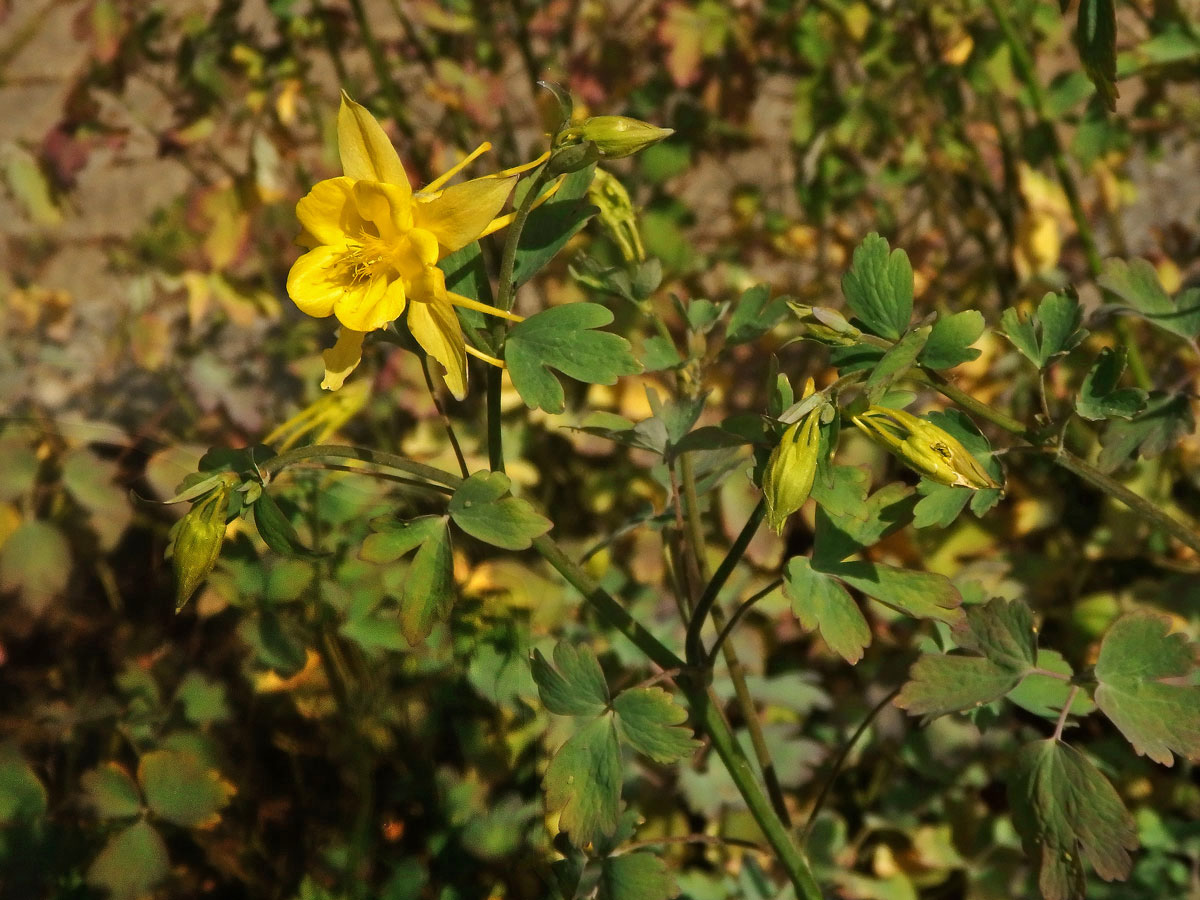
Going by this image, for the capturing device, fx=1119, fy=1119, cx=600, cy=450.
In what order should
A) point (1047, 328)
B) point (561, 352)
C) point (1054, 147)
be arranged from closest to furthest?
point (561, 352) < point (1047, 328) < point (1054, 147)

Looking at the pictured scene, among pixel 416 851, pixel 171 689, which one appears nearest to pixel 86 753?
pixel 171 689

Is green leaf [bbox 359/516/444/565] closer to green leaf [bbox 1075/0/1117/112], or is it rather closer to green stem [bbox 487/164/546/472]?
green stem [bbox 487/164/546/472]

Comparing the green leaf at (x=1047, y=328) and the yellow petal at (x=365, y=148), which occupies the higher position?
the yellow petal at (x=365, y=148)

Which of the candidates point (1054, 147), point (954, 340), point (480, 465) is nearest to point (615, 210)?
point (954, 340)

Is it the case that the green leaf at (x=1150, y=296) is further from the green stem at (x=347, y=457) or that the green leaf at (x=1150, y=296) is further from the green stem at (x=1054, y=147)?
the green stem at (x=347, y=457)

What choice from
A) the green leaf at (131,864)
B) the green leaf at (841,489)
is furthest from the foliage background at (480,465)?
the green leaf at (841,489)

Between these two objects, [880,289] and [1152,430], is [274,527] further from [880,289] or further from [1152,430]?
[1152,430]

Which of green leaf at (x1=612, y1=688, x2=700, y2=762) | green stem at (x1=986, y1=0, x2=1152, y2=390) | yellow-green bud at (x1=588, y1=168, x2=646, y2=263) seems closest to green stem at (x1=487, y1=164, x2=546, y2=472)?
yellow-green bud at (x1=588, y1=168, x2=646, y2=263)

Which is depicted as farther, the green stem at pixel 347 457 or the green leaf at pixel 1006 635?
the green leaf at pixel 1006 635
